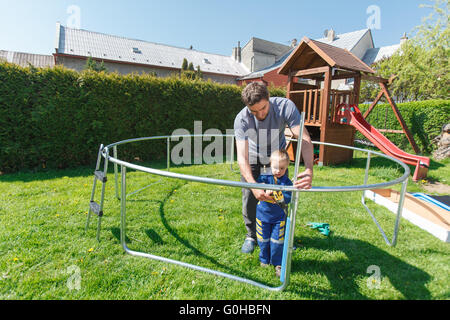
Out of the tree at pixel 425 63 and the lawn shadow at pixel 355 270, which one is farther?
the tree at pixel 425 63

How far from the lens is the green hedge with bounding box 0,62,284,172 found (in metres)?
6.32

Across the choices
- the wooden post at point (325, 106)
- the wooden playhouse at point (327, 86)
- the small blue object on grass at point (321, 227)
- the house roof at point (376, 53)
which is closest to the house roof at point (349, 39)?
the house roof at point (376, 53)

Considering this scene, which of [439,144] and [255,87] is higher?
[255,87]

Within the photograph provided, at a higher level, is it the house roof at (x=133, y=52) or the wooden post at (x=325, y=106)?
the house roof at (x=133, y=52)

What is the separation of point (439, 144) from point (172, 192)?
10244 millimetres

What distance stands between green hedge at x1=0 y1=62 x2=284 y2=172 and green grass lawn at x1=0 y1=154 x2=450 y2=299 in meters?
2.07

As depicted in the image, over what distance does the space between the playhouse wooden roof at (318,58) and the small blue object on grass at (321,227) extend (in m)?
5.55

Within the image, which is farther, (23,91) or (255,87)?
(23,91)

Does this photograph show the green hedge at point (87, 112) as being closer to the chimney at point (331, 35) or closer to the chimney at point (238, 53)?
the chimney at point (331, 35)

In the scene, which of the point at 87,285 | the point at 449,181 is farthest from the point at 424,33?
the point at 87,285

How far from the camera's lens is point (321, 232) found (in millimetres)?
3525

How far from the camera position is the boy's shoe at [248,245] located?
300cm

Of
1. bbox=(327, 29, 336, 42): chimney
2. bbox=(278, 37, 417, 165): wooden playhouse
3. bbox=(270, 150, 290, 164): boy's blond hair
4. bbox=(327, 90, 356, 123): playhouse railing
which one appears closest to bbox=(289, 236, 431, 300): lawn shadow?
bbox=(270, 150, 290, 164): boy's blond hair
